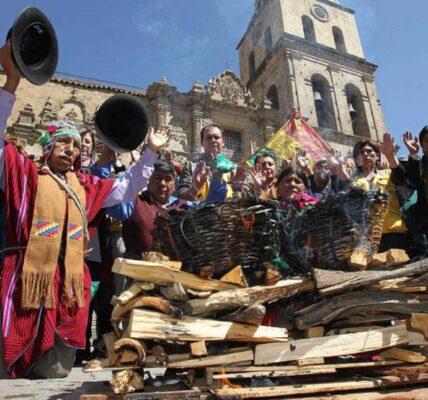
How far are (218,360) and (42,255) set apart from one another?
131 centimetres

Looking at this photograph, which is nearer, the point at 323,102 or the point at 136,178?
the point at 136,178

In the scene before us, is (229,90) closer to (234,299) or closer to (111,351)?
(234,299)

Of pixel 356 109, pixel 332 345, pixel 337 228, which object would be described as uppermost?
pixel 356 109

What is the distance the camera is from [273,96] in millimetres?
24625

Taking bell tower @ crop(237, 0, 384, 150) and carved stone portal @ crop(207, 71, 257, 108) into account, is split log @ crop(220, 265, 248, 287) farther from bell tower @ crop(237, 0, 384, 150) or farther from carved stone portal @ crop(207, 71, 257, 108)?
bell tower @ crop(237, 0, 384, 150)

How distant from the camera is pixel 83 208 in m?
2.84

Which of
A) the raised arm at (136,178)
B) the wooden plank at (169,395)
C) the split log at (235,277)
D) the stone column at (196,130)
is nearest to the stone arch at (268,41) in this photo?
the stone column at (196,130)

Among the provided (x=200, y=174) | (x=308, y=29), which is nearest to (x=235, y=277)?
(x=200, y=174)

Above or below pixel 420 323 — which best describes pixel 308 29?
above

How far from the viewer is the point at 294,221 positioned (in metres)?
2.73

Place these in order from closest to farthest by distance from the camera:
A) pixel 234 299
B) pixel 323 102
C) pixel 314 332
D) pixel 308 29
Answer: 1. pixel 234 299
2. pixel 314 332
3. pixel 323 102
4. pixel 308 29

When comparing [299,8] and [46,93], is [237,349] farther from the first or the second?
[299,8]

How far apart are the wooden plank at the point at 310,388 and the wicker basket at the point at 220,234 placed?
27.9 inches

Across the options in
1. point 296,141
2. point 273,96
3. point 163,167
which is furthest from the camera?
point 273,96
